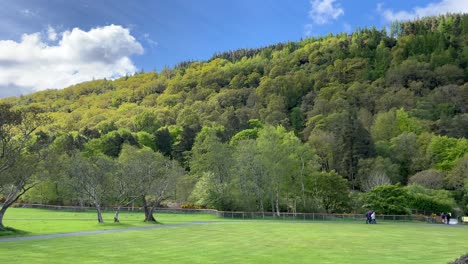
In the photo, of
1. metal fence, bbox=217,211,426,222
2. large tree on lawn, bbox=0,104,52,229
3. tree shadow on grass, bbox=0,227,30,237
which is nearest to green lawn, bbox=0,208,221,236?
tree shadow on grass, bbox=0,227,30,237

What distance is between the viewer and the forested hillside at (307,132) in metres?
63.6

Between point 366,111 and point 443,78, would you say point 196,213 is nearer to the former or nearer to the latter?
point 366,111

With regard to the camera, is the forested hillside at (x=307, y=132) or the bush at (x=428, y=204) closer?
the bush at (x=428, y=204)

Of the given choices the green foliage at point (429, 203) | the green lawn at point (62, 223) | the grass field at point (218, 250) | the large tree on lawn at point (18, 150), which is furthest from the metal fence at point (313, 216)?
the grass field at point (218, 250)

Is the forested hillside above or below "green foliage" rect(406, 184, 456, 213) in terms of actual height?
above

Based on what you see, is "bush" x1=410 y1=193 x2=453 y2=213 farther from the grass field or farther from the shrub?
the grass field

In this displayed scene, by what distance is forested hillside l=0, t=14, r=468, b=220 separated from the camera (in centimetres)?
6356

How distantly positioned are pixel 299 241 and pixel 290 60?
16284cm

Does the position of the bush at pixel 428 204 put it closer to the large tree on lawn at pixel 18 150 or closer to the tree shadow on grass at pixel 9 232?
the large tree on lawn at pixel 18 150

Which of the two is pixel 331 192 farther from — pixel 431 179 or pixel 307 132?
pixel 307 132

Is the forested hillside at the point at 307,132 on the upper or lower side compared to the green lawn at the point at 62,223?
upper

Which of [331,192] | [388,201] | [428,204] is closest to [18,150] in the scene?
[331,192]

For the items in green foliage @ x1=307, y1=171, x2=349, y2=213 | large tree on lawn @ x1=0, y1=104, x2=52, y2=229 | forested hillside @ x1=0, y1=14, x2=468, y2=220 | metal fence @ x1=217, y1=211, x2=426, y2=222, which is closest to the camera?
large tree on lawn @ x1=0, y1=104, x2=52, y2=229

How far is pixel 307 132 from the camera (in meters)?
113
